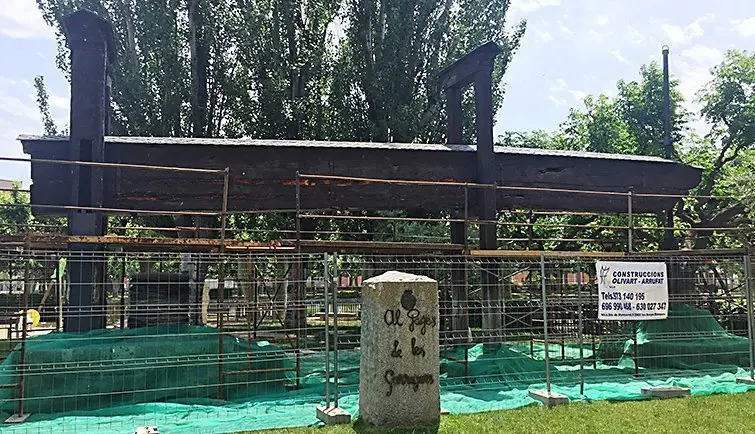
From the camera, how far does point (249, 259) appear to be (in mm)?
9594

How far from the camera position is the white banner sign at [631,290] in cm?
984

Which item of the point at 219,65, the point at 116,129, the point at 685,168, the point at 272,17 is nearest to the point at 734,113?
the point at 685,168

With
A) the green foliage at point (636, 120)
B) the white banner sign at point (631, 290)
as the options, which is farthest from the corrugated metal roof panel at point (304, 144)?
the green foliage at point (636, 120)

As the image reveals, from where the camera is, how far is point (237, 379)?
10641mm

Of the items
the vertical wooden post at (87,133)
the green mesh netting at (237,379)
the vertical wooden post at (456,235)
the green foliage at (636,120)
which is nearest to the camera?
the green mesh netting at (237,379)

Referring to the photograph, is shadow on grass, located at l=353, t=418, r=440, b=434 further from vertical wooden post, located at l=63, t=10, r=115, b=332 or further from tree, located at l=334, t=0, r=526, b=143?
tree, located at l=334, t=0, r=526, b=143

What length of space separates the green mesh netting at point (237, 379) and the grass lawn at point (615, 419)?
2.13ft

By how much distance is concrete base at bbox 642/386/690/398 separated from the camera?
371 inches

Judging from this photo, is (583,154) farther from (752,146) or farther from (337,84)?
(752,146)

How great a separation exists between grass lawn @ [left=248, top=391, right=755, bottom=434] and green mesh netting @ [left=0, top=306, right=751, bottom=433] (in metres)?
0.65

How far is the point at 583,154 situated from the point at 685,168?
272 centimetres

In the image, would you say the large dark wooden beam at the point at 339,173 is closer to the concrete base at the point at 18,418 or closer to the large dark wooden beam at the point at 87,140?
the large dark wooden beam at the point at 87,140

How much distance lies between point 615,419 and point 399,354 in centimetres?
293

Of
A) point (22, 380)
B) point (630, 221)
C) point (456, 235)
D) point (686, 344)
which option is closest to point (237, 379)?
point (22, 380)
